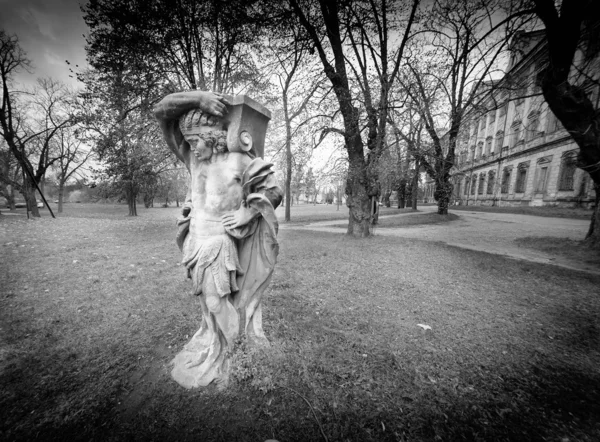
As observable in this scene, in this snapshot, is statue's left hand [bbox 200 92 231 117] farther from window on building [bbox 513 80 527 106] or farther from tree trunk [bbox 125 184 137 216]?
tree trunk [bbox 125 184 137 216]

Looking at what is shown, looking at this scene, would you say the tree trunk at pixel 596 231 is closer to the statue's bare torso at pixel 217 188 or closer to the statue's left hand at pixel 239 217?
the statue's left hand at pixel 239 217

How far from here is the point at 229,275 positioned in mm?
2156

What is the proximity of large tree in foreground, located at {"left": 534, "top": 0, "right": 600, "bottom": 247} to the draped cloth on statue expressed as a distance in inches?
263

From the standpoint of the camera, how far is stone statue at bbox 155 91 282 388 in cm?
198

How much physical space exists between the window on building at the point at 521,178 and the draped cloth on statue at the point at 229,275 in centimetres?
3605

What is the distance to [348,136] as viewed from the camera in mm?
8422

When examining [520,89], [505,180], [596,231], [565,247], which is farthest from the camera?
[505,180]

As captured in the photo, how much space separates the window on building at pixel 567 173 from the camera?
21.3m

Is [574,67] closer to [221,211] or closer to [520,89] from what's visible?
[520,89]

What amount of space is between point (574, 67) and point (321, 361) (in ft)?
22.8

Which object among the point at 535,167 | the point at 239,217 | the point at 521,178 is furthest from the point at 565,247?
the point at 521,178

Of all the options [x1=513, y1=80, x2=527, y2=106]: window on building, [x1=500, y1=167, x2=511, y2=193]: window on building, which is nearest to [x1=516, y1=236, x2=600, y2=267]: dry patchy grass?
[x1=513, y1=80, x2=527, y2=106]: window on building

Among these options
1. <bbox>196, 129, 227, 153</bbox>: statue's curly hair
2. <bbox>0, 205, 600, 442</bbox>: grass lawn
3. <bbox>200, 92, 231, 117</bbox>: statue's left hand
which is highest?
<bbox>200, 92, 231, 117</bbox>: statue's left hand

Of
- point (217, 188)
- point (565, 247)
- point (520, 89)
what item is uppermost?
point (520, 89)
